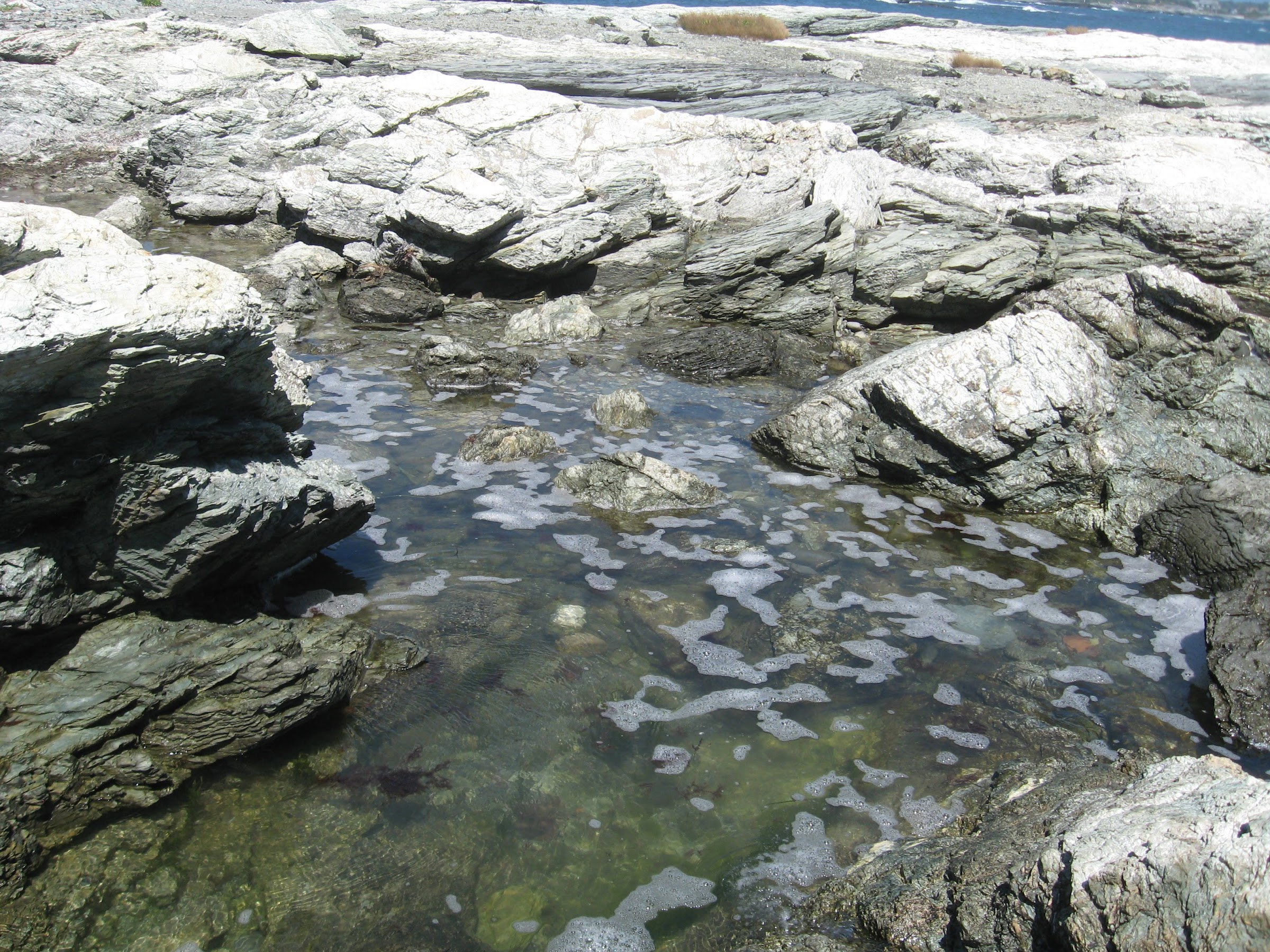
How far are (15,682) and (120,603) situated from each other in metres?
0.65

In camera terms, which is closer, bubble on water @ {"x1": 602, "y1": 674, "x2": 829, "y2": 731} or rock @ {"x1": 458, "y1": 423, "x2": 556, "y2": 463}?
bubble on water @ {"x1": 602, "y1": 674, "x2": 829, "y2": 731}

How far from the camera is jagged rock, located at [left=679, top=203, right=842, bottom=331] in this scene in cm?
1348

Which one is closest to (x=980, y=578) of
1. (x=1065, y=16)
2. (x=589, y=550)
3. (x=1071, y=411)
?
(x=1071, y=411)

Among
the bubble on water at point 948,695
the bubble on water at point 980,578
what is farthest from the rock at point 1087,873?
the bubble on water at point 980,578

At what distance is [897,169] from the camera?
17047 mm

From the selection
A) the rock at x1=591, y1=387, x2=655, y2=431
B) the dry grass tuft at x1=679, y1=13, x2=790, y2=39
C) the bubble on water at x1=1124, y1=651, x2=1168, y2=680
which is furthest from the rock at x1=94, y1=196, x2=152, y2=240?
the dry grass tuft at x1=679, y1=13, x2=790, y2=39

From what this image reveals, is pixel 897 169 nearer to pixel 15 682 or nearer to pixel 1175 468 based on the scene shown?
pixel 1175 468

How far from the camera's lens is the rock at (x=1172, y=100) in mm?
26891

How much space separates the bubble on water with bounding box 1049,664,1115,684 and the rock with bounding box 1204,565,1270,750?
0.66 metres

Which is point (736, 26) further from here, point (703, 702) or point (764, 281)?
point (703, 702)

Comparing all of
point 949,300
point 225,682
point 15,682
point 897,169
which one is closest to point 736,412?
point 949,300

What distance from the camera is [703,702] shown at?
565 centimetres

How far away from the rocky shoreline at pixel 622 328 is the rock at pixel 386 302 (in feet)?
0.29

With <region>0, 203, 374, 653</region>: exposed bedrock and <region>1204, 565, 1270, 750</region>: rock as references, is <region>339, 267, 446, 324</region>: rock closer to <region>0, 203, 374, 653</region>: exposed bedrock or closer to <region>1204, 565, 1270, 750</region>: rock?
<region>0, 203, 374, 653</region>: exposed bedrock
